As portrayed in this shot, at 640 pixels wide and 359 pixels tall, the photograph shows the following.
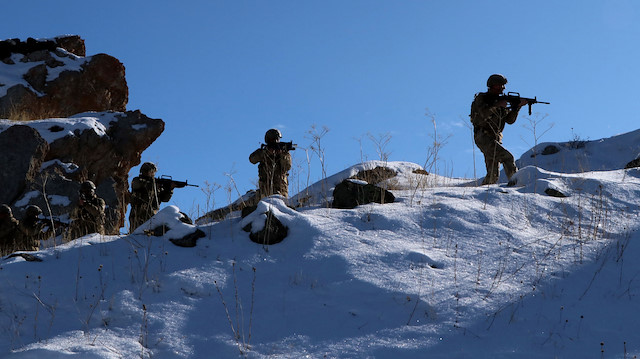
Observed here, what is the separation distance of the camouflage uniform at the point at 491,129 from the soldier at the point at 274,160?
2743mm

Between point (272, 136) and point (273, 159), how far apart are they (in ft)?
1.17

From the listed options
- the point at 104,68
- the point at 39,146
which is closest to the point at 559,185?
the point at 39,146

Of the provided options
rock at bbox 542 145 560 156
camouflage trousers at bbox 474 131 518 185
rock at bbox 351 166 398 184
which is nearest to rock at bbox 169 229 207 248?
camouflage trousers at bbox 474 131 518 185

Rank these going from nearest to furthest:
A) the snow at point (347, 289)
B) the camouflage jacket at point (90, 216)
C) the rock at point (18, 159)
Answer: the snow at point (347, 289) → the camouflage jacket at point (90, 216) → the rock at point (18, 159)

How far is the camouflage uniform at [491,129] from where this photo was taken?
837cm

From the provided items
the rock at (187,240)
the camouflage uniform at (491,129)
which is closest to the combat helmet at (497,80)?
the camouflage uniform at (491,129)

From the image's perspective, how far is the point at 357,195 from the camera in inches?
236

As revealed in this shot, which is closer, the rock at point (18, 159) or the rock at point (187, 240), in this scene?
the rock at point (187, 240)

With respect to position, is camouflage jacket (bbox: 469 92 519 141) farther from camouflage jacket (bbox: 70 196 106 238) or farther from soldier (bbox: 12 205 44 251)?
soldier (bbox: 12 205 44 251)

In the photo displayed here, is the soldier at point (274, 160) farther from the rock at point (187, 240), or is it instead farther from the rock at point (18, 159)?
the rock at point (18, 159)

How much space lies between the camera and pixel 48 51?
16.7 m

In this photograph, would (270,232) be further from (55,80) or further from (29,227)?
(55,80)

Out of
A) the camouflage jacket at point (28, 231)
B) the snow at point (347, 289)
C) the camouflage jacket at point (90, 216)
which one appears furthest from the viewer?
the camouflage jacket at point (28, 231)

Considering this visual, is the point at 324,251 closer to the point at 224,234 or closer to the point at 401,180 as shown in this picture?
the point at 224,234
